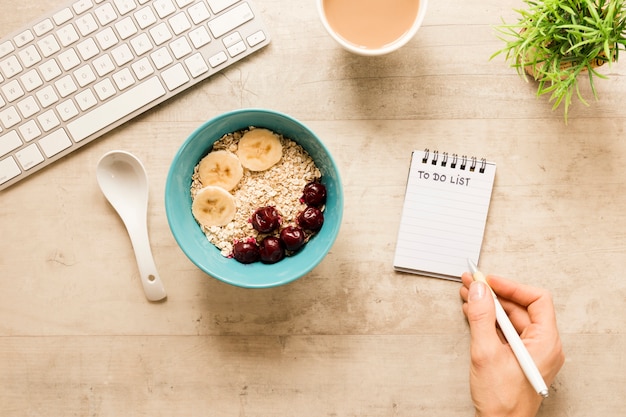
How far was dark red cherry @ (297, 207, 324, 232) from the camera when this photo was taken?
2.77 feet

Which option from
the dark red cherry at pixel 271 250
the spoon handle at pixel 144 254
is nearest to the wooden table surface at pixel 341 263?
the spoon handle at pixel 144 254

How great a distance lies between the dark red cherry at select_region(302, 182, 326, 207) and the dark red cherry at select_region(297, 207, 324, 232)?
0.01m

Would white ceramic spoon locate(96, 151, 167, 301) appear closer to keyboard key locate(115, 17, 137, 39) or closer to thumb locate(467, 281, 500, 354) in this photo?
keyboard key locate(115, 17, 137, 39)

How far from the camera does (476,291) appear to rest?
0.87m

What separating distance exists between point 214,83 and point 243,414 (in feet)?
1.98

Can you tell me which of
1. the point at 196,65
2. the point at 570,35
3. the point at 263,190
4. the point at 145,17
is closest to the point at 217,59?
the point at 196,65

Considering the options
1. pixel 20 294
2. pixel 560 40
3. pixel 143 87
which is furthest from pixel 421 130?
pixel 20 294

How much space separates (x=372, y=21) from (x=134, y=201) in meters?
0.52

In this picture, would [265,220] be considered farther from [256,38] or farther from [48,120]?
[48,120]

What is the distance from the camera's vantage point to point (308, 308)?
3.14 ft

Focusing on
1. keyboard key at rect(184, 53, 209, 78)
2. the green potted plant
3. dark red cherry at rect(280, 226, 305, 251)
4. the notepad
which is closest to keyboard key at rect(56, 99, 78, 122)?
keyboard key at rect(184, 53, 209, 78)

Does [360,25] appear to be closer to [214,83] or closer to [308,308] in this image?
[214,83]

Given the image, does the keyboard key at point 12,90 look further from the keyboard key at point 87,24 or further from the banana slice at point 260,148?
the banana slice at point 260,148

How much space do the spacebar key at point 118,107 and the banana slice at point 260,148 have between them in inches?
7.3
